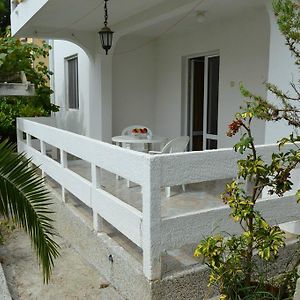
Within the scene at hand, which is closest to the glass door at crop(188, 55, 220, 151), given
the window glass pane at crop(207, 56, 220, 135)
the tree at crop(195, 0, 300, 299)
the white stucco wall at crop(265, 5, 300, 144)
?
the window glass pane at crop(207, 56, 220, 135)

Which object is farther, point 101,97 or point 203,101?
point 101,97

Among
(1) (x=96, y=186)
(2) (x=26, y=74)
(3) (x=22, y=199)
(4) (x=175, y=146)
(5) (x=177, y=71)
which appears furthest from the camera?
(2) (x=26, y=74)

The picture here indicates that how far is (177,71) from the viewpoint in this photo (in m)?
9.13

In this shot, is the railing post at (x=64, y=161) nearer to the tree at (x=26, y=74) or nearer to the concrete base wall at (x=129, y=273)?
the concrete base wall at (x=129, y=273)

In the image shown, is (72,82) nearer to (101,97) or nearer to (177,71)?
(101,97)

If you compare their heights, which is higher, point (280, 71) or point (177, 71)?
point (177, 71)

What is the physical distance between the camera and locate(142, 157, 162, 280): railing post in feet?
10.4

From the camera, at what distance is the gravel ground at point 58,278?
4031 mm

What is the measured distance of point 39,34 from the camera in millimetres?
8562

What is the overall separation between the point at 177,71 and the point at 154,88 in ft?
3.45

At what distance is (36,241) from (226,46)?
593cm

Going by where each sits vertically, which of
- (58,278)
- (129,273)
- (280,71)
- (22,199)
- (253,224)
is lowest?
(58,278)

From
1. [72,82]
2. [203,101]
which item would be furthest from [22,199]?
[72,82]

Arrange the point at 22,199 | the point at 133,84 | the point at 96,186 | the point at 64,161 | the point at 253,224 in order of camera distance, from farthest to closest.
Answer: the point at 133,84, the point at 64,161, the point at 96,186, the point at 22,199, the point at 253,224
